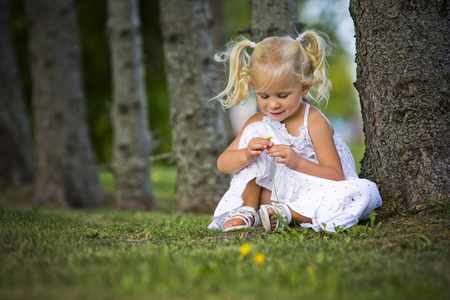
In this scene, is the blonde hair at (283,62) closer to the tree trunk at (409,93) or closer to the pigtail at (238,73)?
the pigtail at (238,73)

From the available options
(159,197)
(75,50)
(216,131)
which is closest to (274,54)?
(216,131)

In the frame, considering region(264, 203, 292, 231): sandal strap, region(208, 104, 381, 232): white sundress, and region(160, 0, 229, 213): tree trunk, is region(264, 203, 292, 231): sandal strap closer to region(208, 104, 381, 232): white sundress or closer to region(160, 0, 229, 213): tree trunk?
region(208, 104, 381, 232): white sundress

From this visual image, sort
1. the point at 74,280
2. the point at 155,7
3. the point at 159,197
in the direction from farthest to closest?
the point at 155,7 → the point at 159,197 → the point at 74,280

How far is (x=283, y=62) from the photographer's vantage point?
11.7 ft

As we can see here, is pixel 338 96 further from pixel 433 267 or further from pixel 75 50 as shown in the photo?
pixel 433 267

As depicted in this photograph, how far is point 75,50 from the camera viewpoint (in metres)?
8.95

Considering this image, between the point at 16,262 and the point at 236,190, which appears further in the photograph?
the point at 236,190

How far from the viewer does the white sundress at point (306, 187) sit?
3.33m

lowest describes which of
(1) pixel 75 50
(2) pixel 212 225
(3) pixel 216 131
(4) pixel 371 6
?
(2) pixel 212 225

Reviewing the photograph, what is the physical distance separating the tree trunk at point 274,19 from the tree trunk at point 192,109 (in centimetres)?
175

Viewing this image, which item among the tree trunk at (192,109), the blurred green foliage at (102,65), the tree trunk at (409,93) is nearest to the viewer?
the tree trunk at (409,93)

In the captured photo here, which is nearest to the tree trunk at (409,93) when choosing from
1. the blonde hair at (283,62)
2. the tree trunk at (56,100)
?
the blonde hair at (283,62)

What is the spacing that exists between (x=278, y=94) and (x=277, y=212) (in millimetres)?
907

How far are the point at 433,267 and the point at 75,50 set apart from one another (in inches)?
322
